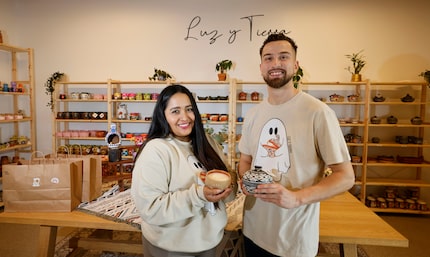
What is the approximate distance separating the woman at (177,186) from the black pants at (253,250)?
0.67 ft

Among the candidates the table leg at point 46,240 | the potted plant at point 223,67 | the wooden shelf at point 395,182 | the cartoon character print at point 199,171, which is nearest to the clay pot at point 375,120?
the wooden shelf at point 395,182

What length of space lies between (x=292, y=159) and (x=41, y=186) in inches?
54.9

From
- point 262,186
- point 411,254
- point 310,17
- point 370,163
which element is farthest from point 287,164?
point 310,17

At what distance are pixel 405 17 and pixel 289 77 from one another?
372 centimetres

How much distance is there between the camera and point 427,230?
125 inches

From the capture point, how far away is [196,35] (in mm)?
4070

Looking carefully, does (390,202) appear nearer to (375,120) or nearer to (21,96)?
(375,120)

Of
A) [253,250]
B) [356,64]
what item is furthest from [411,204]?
[253,250]

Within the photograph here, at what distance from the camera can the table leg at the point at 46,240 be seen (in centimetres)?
158

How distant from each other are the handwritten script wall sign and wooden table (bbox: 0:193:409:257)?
9.73 ft

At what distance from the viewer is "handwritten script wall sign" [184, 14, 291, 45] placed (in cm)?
397

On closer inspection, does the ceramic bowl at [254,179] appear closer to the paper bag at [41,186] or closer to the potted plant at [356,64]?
the paper bag at [41,186]

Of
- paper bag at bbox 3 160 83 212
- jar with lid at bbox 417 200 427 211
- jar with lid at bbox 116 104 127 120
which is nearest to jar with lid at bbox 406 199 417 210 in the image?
jar with lid at bbox 417 200 427 211

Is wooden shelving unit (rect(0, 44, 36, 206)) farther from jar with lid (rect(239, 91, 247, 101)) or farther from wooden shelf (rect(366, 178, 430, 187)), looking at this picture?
wooden shelf (rect(366, 178, 430, 187))
